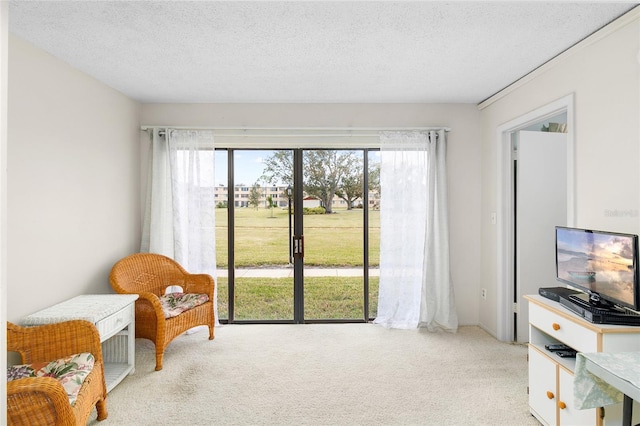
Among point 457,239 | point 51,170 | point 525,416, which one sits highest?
point 51,170

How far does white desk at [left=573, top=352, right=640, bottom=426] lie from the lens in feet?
5.12

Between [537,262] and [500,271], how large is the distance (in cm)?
35

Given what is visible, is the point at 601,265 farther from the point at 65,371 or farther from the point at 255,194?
the point at 255,194

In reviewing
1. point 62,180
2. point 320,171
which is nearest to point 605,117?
point 320,171

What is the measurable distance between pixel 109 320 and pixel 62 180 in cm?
120

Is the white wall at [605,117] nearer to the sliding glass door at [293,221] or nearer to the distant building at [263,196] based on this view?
the sliding glass door at [293,221]

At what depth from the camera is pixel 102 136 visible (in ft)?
11.0

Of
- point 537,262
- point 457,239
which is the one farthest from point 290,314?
point 537,262

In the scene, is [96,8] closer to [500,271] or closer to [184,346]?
[184,346]

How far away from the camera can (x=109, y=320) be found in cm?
257

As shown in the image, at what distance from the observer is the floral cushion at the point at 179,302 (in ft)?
10.5

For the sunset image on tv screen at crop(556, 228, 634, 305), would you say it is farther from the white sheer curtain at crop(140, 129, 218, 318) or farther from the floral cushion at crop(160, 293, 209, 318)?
the white sheer curtain at crop(140, 129, 218, 318)

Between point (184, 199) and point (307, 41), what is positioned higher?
point (307, 41)

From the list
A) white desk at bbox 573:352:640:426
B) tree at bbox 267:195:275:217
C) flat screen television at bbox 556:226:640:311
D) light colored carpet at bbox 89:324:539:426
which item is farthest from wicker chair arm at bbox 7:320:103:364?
flat screen television at bbox 556:226:640:311
